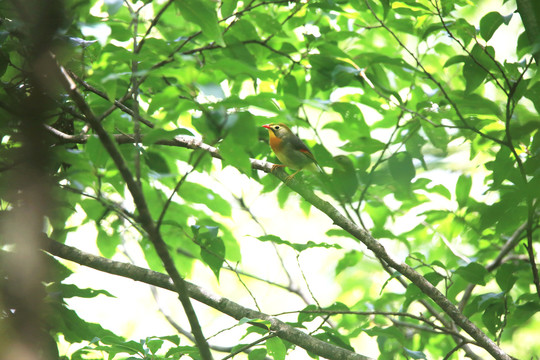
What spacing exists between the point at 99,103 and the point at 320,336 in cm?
182

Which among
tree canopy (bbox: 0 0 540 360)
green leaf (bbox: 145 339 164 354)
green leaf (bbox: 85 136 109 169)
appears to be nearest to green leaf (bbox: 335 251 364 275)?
tree canopy (bbox: 0 0 540 360)

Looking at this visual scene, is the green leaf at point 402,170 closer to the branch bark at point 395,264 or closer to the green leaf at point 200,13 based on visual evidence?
the branch bark at point 395,264

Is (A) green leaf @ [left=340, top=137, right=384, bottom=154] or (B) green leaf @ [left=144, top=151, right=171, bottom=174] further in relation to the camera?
(A) green leaf @ [left=340, top=137, right=384, bottom=154]

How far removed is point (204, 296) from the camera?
101 inches

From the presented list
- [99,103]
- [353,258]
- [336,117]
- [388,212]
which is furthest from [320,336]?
[336,117]

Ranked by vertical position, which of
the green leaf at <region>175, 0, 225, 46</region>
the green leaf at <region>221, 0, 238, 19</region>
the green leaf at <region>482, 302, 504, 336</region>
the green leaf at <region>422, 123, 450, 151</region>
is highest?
the green leaf at <region>221, 0, 238, 19</region>

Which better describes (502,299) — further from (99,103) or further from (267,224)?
(267,224)

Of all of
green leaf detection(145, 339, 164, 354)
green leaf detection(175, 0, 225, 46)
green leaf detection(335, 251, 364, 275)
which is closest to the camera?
green leaf detection(175, 0, 225, 46)

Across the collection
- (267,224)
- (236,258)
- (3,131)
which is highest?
(267,224)

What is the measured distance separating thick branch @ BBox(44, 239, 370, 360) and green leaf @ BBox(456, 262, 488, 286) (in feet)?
2.51

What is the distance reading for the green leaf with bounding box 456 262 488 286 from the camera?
8.65 feet

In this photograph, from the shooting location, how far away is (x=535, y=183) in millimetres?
1832

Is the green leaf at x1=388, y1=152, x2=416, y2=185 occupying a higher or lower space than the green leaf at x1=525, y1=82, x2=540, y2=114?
lower

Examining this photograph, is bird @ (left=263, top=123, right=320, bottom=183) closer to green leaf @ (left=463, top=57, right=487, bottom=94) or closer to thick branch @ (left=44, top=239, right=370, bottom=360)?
green leaf @ (left=463, top=57, right=487, bottom=94)
